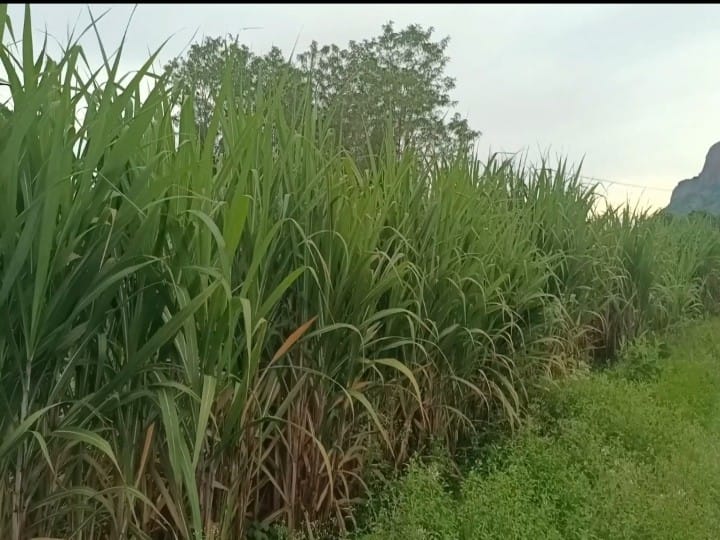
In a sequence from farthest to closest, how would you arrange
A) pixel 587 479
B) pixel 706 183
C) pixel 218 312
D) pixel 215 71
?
pixel 706 183, pixel 587 479, pixel 215 71, pixel 218 312

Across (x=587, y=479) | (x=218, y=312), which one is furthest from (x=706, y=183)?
(x=218, y=312)

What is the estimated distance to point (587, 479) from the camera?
2.76 metres

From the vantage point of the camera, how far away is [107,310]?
4.77 ft

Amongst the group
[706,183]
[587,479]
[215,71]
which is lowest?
[587,479]

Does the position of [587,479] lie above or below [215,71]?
below

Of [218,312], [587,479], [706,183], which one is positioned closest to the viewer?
[218,312]

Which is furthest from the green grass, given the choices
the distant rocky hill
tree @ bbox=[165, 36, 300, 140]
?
the distant rocky hill

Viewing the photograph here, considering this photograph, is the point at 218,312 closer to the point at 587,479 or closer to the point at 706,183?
the point at 587,479

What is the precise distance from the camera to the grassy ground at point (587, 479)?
2334 millimetres

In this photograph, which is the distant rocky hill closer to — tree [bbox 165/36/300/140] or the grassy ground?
the grassy ground

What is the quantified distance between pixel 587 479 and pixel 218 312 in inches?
73.8

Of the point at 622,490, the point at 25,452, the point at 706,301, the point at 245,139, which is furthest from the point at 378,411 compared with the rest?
the point at 706,301

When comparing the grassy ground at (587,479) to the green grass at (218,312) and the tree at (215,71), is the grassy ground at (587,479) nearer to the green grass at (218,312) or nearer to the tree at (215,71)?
the green grass at (218,312)

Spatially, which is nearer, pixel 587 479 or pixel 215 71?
pixel 215 71
